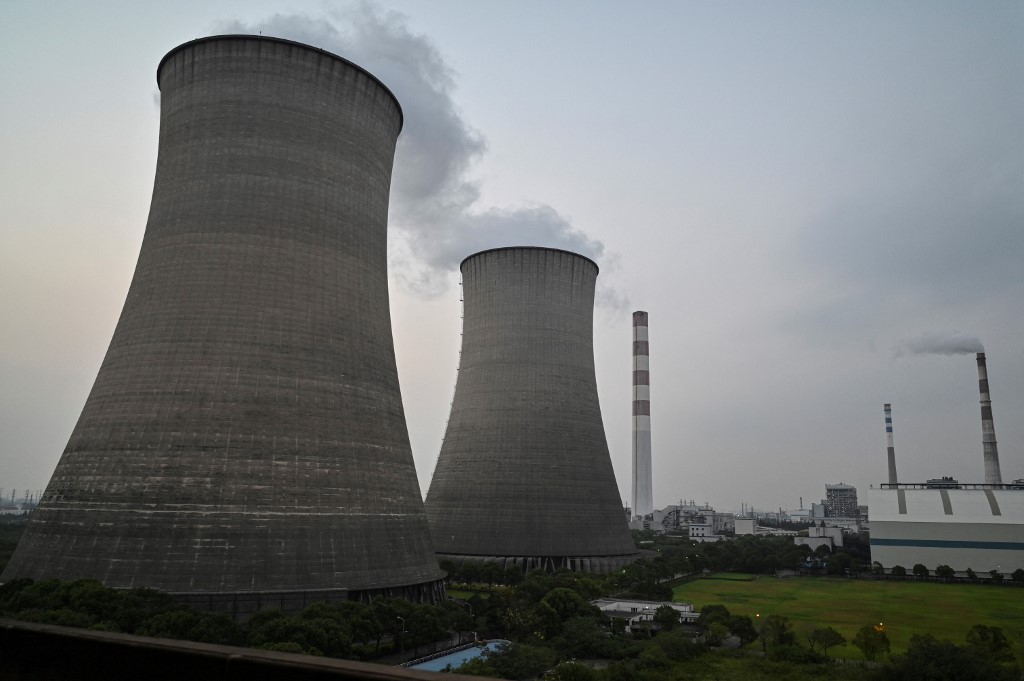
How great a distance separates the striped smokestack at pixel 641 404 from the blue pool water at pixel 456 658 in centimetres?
4087

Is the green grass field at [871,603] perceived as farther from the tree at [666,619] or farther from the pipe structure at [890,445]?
the pipe structure at [890,445]

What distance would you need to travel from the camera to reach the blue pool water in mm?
14059

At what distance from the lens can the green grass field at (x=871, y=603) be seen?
69.7 feet

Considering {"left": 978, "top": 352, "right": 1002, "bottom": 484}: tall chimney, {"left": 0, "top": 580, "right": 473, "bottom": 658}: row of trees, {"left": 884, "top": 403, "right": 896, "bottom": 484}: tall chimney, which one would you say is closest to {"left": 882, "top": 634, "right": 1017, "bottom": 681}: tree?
{"left": 0, "top": 580, "right": 473, "bottom": 658}: row of trees

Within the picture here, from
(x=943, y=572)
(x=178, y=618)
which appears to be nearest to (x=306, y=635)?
(x=178, y=618)

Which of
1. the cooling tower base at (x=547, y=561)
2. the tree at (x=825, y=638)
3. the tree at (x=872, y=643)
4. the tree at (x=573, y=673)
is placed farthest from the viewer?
the cooling tower base at (x=547, y=561)

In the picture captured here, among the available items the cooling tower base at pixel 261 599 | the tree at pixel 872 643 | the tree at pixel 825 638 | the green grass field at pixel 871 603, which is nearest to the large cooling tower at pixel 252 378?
the cooling tower base at pixel 261 599

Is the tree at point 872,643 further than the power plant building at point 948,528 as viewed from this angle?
No

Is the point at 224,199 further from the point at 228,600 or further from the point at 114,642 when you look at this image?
the point at 114,642

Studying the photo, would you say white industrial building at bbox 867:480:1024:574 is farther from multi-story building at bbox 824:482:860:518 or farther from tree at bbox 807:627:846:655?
multi-story building at bbox 824:482:860:518

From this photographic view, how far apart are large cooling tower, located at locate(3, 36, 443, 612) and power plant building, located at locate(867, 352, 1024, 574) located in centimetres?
3164

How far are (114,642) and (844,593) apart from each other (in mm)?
34127

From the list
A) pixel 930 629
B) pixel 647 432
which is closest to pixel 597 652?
pixel 930 629

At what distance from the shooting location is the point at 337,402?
1489cm
